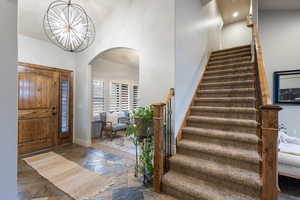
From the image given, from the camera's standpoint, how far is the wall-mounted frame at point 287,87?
3.61 meters

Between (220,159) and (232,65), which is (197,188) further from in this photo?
(232,65)

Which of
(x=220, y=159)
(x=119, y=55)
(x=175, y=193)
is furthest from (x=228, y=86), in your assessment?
(x=119, y=55)

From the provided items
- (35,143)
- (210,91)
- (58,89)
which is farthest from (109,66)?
(210,91)

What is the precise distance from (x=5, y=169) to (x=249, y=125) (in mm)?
2871

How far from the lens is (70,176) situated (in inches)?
100

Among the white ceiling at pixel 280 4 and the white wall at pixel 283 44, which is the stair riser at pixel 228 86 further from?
the white ceiling at pixel 280 4

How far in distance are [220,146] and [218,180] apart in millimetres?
510

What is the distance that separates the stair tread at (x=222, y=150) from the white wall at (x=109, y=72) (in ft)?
12.7

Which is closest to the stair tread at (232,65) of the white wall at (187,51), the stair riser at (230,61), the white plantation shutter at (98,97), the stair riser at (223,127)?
the stair riser at (230,61)

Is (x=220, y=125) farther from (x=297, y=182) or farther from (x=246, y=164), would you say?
(x=297, y=182)

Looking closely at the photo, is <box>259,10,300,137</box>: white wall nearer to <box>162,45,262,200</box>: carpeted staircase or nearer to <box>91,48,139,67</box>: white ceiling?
<box>162,45,262,200</box>: carpeted staircase

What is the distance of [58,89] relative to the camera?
406 centimetres

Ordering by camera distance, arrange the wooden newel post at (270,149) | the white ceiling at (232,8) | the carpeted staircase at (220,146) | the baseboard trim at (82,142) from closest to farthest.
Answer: the wooden newel post at (270,149) < the carpeted staircase at (220,146) < the baseboard trim at (82,142) < the white ceiling at (232,8)

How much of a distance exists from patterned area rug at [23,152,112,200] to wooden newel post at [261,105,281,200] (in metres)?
2.10
